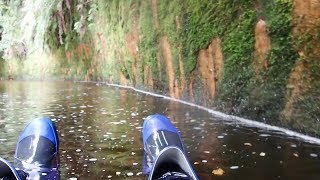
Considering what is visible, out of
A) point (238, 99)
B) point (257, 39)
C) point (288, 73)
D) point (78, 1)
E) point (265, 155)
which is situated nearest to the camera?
point (265, 155)

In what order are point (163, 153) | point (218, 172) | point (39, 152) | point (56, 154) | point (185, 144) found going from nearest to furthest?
point (163, 153) → point (218, 172) → point (39, 152) → point (56, 154) → point (185, 144)

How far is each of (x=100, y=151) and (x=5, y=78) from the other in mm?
28116

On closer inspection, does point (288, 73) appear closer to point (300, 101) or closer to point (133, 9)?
point (300, 101)

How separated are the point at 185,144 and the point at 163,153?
1980mm

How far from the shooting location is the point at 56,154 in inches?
218

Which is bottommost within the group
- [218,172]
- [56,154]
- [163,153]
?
[218,172]

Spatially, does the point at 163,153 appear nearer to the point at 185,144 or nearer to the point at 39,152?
the point at 39,152

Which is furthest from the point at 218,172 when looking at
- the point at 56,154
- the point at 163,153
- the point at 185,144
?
the point at 56,154

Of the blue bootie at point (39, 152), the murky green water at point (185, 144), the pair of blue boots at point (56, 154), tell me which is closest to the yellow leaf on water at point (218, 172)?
the murky green water at point (185, 144)

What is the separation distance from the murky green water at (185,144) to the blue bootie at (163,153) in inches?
7.3

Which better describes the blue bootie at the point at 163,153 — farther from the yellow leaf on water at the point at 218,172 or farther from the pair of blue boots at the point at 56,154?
the yellow leaf on water at the point at 218,172

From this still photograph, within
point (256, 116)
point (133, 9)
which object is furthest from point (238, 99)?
point (133, 9)

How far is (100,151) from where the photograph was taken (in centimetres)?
586

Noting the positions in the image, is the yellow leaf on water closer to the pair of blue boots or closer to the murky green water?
the murky green water
